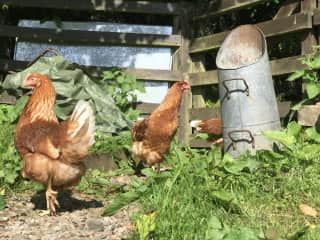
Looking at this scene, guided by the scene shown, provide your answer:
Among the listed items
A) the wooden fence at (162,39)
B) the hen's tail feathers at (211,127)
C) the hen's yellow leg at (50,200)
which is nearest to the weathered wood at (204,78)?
the wooden fence at (162,39)

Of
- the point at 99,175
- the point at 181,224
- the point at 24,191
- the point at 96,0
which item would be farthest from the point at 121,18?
the point at 181,224

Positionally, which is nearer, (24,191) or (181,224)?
(181,224)

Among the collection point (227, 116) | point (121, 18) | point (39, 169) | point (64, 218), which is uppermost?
point (121, 18)

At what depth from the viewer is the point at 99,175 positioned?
629 cm

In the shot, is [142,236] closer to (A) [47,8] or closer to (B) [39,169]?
(B) [39,169]

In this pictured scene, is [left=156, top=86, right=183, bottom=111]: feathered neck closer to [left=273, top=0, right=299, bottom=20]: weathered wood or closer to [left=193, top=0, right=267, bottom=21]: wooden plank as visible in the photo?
[left=273, top=0, right=299, bottom=20]: weathered wood

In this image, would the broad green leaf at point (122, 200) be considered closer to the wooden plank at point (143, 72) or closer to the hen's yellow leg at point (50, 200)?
the hen's yellow leg at point (50, 200)

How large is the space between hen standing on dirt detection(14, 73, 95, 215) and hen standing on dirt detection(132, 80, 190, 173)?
1839 mm

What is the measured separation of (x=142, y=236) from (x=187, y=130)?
529 centimetres

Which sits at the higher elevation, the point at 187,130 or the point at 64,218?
the point at 187,130

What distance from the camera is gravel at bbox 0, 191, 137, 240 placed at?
3760mm

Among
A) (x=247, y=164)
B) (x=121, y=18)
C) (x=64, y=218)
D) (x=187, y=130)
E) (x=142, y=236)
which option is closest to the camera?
(x=142, y=236)

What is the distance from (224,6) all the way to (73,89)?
2.41 meters

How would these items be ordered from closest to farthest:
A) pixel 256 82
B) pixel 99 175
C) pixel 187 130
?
1. pixel 256 82
2. pixel 99 175
3. pixel 187 130
